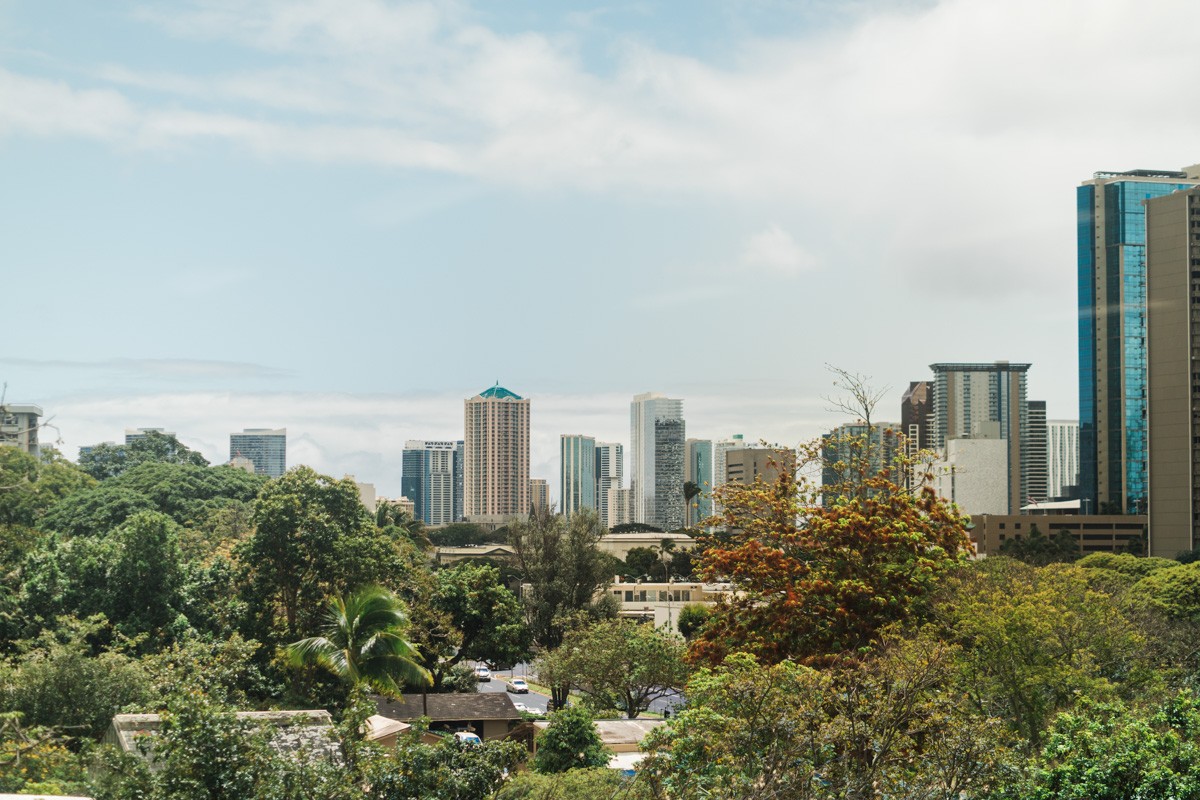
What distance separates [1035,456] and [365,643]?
154m

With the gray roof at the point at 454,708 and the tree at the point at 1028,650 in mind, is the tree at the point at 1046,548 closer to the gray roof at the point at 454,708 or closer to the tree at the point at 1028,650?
the gray roof at the point at 454,708

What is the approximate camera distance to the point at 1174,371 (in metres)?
63.2

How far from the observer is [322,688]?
24359 millimetres

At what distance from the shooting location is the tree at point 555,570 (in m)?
39.2

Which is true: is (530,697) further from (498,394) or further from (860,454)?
(498,394)

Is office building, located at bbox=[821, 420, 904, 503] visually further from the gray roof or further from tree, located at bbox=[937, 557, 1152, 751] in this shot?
the gray roof

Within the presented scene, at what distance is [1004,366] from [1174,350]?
102 m

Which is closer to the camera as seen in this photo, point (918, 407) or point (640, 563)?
point (640, 563)

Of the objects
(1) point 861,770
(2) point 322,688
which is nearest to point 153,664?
(2) point 322,688

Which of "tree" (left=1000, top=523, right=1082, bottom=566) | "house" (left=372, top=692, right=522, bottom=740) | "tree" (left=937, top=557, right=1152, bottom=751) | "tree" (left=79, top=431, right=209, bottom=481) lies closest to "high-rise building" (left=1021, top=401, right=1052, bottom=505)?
"tree" (left=1000, top=523, right=1082, bottom=566)

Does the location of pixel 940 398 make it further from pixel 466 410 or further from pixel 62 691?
pixel 62 691

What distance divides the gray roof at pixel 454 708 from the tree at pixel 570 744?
9.74m

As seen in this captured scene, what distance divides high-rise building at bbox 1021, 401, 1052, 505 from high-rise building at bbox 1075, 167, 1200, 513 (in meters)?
43.3

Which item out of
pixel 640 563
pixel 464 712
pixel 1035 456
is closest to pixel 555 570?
pixel 464 712
